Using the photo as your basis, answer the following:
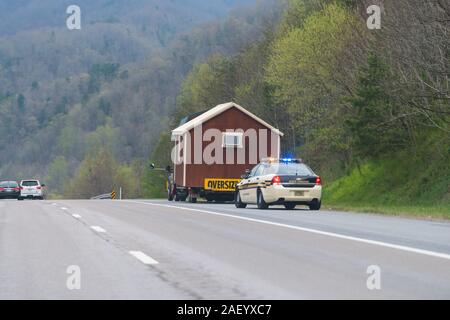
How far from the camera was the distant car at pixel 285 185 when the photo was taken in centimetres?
2609

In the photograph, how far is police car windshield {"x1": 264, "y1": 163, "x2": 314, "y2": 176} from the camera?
87.4 feet

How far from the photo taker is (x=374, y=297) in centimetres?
820

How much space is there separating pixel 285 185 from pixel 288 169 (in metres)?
0.91

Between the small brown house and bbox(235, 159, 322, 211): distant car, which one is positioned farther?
the small brown house

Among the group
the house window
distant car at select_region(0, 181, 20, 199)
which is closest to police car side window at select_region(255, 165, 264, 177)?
the house window

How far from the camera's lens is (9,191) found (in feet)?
196

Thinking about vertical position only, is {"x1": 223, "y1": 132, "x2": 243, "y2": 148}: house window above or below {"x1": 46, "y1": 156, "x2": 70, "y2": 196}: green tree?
above

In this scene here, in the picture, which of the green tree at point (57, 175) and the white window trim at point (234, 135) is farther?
the green tree at point (57, 175)

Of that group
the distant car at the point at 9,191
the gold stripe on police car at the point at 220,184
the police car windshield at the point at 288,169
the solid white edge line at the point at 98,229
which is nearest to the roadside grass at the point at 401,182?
the police car windshield at the point at 288,169

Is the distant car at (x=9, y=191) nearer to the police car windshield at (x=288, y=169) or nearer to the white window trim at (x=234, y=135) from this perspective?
the white window trim at (x=234, y=135)

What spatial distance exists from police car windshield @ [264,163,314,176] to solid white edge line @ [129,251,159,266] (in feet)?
47.1

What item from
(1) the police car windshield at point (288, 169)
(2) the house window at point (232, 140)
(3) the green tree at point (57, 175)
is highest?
(2) the house window at point (232, 140)

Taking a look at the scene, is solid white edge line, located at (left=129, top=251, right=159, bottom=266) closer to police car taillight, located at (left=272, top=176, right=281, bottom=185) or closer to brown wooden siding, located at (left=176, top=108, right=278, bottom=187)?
police car taillight, located at (left=272, top=176, right=281, bottom=185)

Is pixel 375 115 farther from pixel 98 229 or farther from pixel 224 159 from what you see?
pixel 98 229
